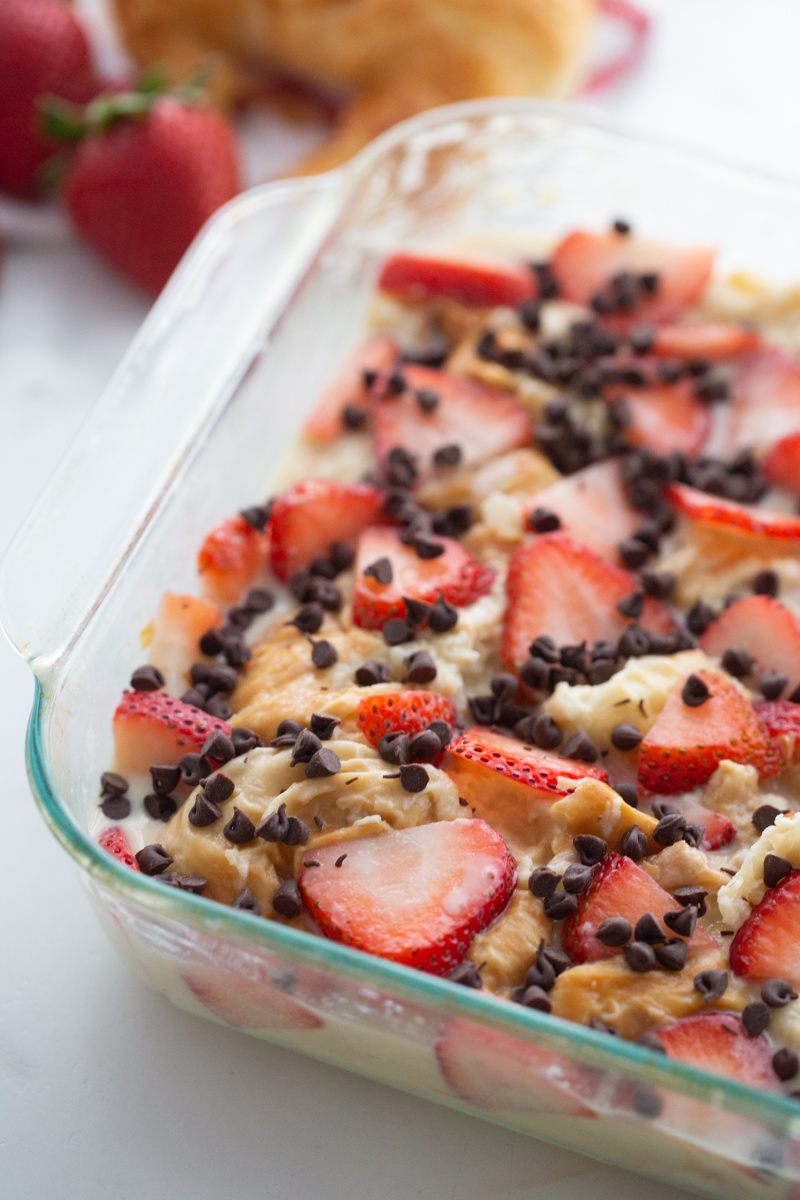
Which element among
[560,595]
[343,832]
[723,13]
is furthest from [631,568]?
[723,13]

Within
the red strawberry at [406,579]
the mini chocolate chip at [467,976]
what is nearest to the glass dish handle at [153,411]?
the red strawberry at [406,579]

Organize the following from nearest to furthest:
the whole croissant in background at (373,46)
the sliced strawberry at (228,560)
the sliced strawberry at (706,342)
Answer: the sliced strawberry at (228,560)
the sliced strawberry at (706,342)
the whole croissant in background at (373,46)

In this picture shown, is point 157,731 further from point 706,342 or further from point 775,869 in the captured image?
point 706,342

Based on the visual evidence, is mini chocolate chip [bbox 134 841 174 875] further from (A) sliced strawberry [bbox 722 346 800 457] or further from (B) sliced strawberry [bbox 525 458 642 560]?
(A) sliced strawberry [bbox 722 346 800 457]

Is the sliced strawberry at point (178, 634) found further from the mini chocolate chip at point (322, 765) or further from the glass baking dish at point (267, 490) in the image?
the mini chocolate chip at point (322, 765)

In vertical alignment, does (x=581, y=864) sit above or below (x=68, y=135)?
below

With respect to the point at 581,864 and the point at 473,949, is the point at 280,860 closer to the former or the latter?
the point at 473,949
